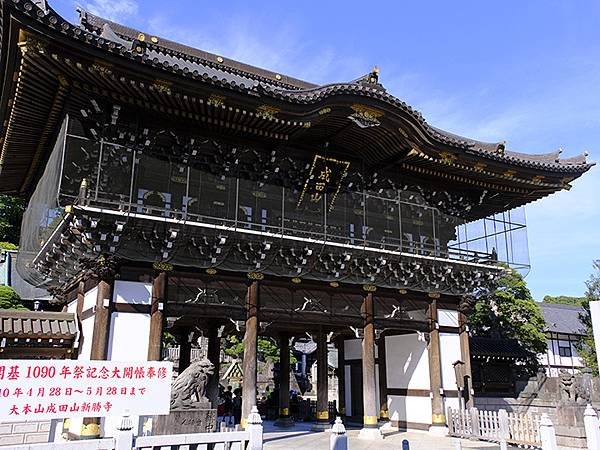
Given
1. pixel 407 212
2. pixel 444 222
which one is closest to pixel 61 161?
pixel 407 212

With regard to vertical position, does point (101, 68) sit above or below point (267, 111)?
below

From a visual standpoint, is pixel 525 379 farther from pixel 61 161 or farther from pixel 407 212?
pixel 61 161

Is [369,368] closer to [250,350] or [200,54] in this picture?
[250,350]

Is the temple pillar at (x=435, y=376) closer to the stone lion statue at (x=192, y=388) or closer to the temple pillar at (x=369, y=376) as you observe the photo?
the temple pillar at (x=369, y=376)

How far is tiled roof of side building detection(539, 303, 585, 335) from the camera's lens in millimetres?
46787

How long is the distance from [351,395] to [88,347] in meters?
12.4

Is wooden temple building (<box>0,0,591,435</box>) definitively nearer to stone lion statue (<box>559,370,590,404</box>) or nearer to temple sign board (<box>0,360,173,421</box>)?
stone lion statue (<box>559,370,590,404</box>)

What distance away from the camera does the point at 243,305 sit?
14.7 metres

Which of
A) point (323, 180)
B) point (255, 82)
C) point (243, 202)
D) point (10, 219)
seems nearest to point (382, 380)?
point (323, 180)

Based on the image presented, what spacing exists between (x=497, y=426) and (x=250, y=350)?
765 cm

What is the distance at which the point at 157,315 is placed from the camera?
1312 cm

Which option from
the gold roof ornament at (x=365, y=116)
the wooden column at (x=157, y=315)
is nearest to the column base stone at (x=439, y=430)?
the wooden column at (x=157, y=315)

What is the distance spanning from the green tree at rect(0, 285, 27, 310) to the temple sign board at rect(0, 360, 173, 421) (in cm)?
1429

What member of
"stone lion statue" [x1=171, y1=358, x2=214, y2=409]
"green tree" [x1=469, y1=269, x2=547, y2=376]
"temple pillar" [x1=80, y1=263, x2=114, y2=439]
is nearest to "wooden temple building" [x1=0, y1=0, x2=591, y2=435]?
"temple pillar" [x1=80, y1=263, x2=114, y2=439]
